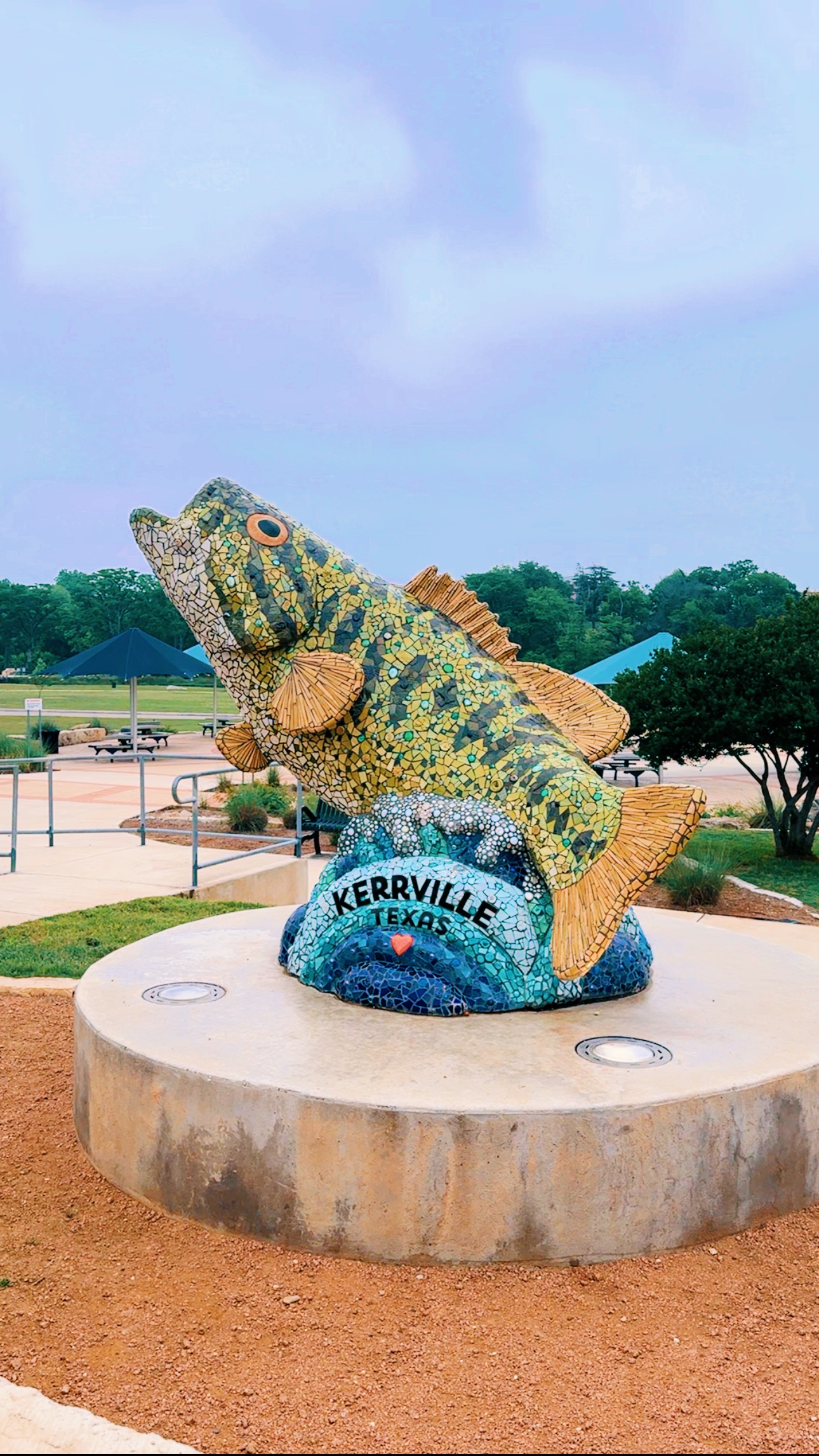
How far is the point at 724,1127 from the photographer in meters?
3.92

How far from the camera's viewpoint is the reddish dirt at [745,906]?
10.7m

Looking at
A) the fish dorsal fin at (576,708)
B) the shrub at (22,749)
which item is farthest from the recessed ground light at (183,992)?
the shrub at (22,749)

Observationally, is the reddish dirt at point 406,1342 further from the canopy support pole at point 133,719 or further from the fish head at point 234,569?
the canopy support pole at point 133,719

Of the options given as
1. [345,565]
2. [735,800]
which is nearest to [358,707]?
[345,565]

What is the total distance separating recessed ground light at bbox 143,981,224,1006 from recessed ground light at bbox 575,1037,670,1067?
176 centimetres

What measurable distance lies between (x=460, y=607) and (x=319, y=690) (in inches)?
38.2

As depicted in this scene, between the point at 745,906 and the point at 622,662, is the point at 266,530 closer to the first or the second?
the point at 745,906

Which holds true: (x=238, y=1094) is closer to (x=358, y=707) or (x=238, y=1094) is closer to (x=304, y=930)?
(x=304, y=930)

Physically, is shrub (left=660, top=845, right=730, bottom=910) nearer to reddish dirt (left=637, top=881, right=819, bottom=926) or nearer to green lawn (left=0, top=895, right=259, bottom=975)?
reddish dirt (left=637, top=881, right=819, bottom=926)

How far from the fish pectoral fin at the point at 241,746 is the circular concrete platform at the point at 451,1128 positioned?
5.13 ft

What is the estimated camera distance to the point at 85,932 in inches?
342

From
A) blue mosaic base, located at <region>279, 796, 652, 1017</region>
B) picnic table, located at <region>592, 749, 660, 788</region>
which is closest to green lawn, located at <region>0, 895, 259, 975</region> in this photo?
blue mosaic base, located at <region>279, 796, 652, 1017</region>

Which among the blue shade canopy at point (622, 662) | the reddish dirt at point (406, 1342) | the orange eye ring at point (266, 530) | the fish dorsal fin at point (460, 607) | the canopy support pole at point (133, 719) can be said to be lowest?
the reddish dirt at point (406, 1342)

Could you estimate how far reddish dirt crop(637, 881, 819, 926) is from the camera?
10656 mm
